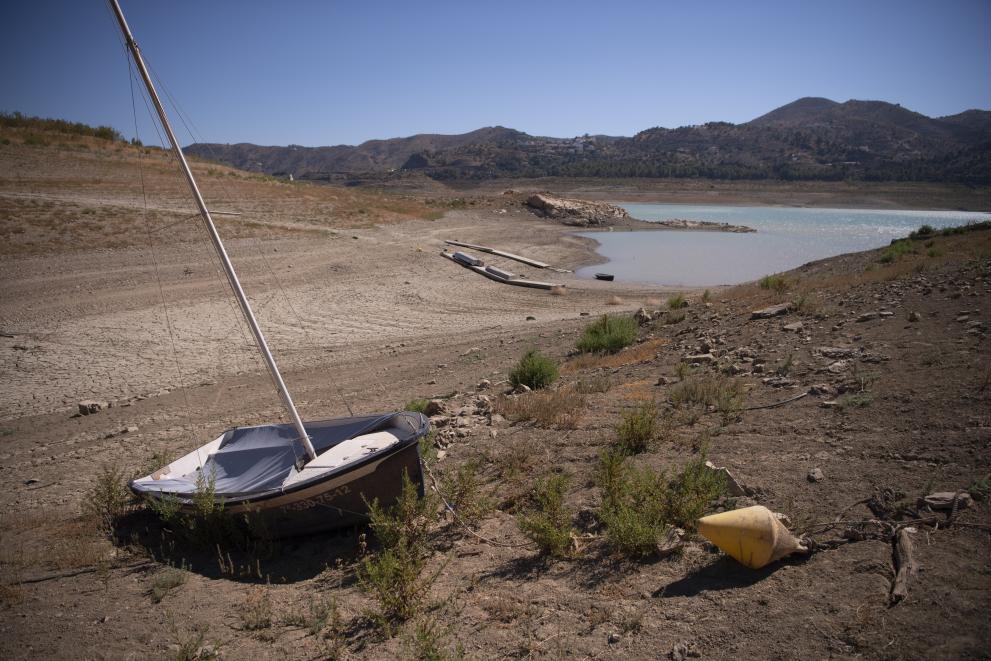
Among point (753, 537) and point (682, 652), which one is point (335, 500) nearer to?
point (682, 652)

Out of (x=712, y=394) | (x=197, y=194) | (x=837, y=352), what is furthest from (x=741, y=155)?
(x=197, y=194)

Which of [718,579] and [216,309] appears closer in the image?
[718,579]

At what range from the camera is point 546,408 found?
7.97m

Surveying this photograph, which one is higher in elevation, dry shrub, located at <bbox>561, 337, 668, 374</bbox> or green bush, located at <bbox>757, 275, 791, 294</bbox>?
green bush, located at <bbox>757, 275, 791, 294</bbox>

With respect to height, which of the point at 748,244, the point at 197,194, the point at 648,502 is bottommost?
the point at 648,502

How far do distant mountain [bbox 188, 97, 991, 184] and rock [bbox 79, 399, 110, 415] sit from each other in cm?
8836

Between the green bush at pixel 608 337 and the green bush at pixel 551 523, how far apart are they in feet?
21.6

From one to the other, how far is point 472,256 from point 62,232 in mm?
16158

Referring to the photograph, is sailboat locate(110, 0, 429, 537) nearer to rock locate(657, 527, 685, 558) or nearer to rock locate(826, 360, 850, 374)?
rock locate(657, 527, 685, 558)

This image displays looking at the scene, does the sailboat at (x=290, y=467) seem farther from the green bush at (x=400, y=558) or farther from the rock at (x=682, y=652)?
the rock at (x=682, y=652)

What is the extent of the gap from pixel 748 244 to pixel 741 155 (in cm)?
9676

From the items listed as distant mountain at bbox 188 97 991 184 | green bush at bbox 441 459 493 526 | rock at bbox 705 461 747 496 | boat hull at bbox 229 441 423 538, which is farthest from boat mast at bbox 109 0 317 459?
distant mountain at bbox 188 97 991 184

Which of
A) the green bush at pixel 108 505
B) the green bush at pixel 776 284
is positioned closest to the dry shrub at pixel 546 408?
the green bush at pixel 108 505

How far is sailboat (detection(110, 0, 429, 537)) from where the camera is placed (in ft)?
17.6
